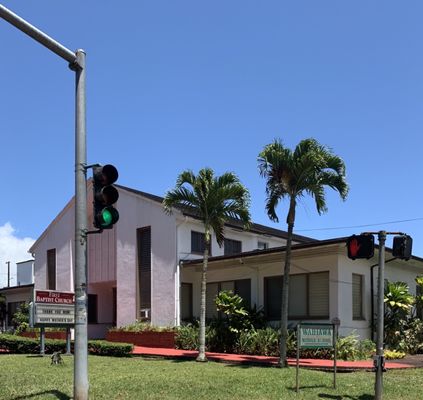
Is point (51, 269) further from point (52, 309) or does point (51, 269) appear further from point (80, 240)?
point (80, 240)

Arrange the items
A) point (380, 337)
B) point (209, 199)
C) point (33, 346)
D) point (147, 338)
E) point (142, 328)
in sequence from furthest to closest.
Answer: point (142, 328)
point (147, 338)
point (33, 346)
point (209, 199)
point (380, 337)

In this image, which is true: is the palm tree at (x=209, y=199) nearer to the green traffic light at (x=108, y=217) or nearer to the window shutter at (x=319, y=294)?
the window shutter at (x=319, y=294)

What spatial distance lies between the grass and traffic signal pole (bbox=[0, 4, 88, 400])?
1.32m

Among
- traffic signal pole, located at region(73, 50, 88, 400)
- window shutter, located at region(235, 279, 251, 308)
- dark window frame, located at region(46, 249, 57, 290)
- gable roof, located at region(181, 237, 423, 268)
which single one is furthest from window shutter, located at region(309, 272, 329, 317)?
dark window frame, located at region(46, 249, 57, 290)

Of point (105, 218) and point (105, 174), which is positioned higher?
point (105, 174)

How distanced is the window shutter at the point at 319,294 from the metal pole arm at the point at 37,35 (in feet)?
46.1

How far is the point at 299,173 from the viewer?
1658 centimetres

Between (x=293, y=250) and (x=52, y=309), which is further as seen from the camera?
(x=293, y=250)

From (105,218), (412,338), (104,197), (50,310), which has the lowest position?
(412,338)

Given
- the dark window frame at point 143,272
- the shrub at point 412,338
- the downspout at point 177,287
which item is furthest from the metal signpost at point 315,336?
the dark window frame at point 143,272

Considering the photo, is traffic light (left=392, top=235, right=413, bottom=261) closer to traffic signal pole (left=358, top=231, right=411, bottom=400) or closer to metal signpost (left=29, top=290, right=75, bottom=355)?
traffic signal pole (left=358, top=231, right=411, bottom=400)

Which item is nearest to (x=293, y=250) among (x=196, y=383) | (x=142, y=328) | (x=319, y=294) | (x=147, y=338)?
(x=319, y=294)

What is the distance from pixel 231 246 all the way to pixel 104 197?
66.0 feet

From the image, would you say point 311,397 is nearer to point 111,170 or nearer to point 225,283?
point 111,170
